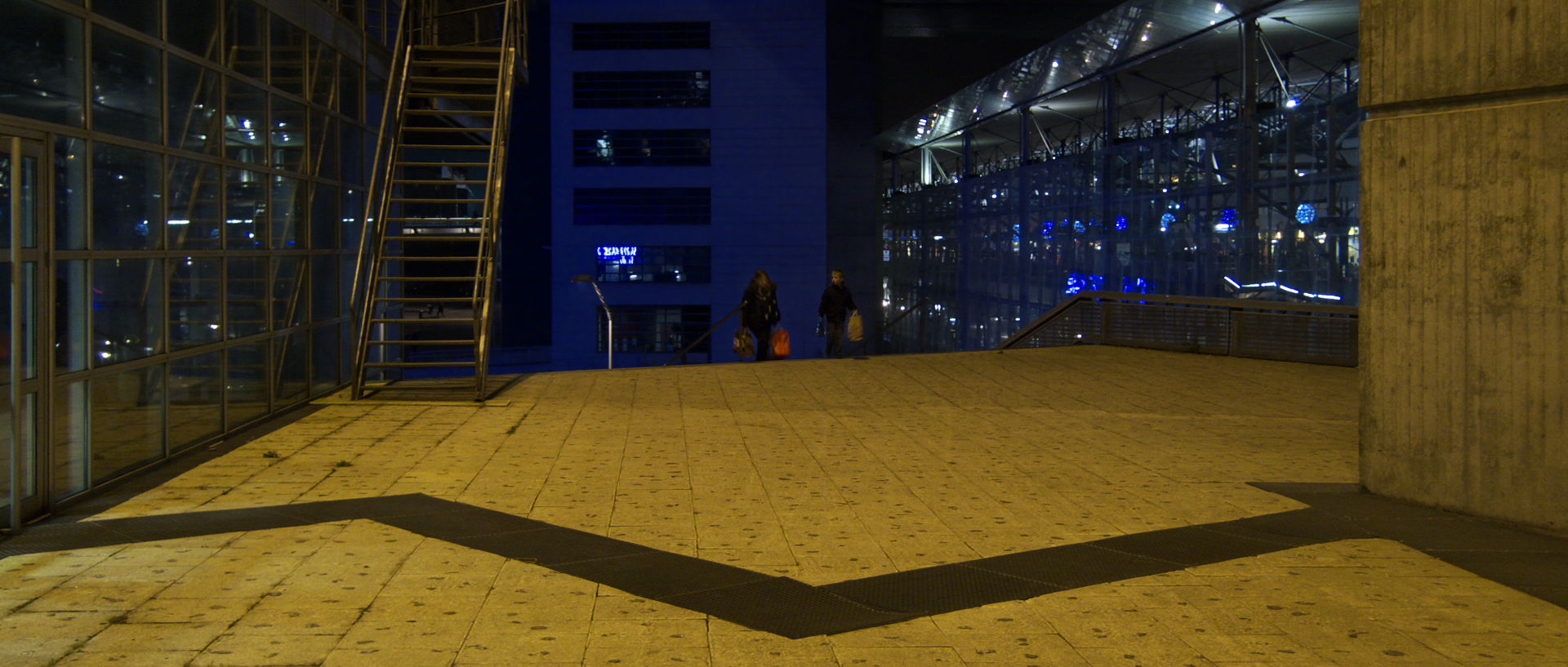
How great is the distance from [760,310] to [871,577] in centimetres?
1399

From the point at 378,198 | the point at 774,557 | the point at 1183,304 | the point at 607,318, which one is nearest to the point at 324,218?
the point at 378,198

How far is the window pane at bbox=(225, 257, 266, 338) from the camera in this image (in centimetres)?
1031

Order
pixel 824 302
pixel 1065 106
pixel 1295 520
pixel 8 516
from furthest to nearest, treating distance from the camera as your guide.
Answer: pixel 1065 106
pixel 824 302
pixel 1295 520
pixel 8 516

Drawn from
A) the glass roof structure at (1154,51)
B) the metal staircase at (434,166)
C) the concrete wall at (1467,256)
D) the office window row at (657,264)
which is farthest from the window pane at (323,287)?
the office window row at (657,264)

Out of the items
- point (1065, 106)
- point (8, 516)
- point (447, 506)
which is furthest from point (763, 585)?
point (1065, 106)

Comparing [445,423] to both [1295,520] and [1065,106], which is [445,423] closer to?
[1295,520]

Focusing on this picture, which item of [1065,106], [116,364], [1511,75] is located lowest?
[116,364]

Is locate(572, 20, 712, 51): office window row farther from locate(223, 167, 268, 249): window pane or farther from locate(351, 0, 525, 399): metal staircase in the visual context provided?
locate(223, 167, 268, 249): window pane

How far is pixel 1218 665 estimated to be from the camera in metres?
4.64

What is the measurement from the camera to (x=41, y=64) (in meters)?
7.20

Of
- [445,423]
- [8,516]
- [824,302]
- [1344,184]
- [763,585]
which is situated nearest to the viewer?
[763,585]

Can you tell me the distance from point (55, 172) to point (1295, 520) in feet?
23.7

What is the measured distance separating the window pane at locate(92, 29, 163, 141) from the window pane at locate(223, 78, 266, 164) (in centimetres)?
150

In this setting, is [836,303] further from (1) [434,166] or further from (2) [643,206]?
(2) [643,206]
